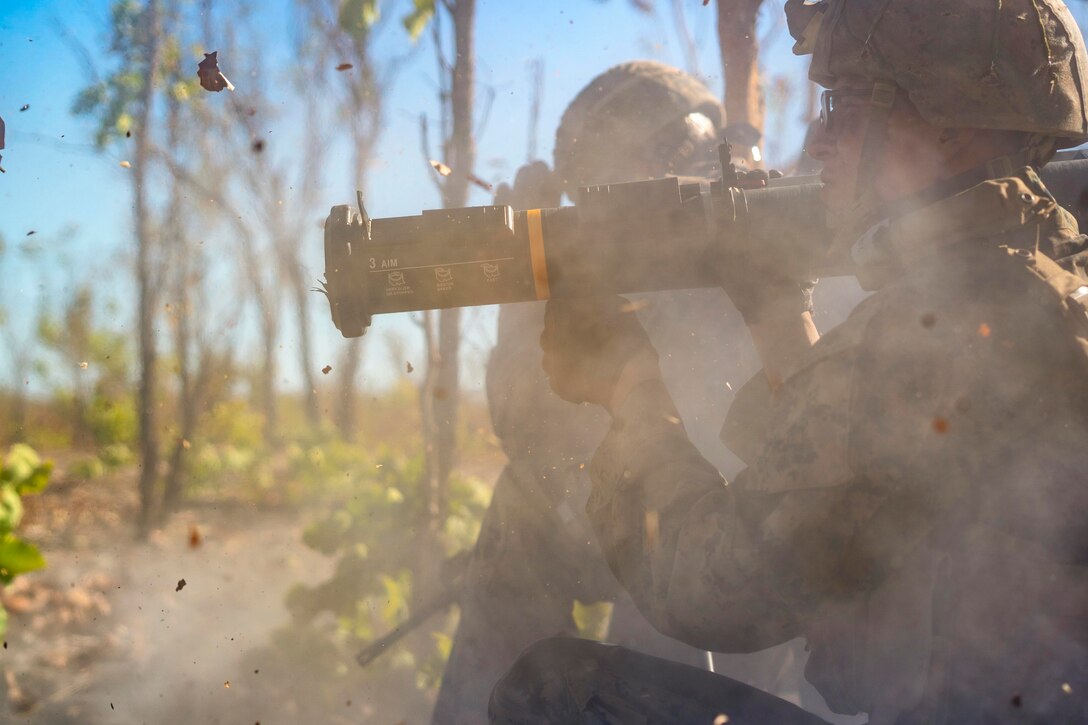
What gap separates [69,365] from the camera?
330 centimetres

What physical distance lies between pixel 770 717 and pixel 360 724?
6.98 feet

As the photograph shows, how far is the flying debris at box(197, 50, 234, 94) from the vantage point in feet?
9.68

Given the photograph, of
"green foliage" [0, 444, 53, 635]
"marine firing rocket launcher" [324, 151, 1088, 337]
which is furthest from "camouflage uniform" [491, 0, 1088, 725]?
"green foliage" [0, 444, 53, 635]

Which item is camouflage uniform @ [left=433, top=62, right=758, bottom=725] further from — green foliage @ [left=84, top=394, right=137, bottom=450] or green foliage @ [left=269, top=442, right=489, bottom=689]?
green foliage @ [left=84, top=394, right=137, bottom=450]

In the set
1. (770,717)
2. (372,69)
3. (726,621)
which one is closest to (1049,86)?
(726,621)

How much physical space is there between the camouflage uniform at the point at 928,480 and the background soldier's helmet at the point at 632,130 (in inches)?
63.4

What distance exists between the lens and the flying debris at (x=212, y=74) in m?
2.95

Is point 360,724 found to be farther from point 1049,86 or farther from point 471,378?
point 1049,86

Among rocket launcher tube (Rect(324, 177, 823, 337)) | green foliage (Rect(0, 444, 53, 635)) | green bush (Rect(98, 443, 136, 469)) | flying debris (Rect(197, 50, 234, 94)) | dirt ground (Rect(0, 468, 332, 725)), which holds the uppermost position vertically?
flying debris (Rect(197, 50, 234, 94))

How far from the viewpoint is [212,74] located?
3.03 metres

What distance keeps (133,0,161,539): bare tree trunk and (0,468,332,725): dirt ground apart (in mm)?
217

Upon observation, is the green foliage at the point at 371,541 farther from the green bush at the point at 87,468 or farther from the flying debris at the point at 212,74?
the flying debris at the point at 212,74

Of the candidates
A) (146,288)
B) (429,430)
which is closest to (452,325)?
(429,430)

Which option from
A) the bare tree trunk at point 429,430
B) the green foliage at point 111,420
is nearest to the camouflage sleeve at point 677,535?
the bare tree trunk at point 429,430
